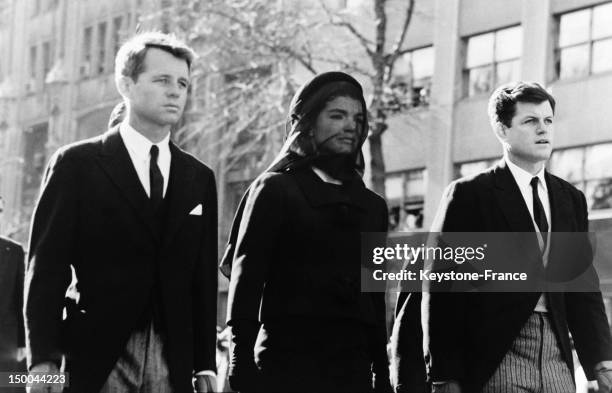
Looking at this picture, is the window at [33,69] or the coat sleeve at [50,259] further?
the window at [33,69]

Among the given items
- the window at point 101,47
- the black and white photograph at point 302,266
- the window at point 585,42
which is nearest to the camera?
the black and white photograph at point 302,266

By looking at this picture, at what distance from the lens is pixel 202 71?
29.7 meters

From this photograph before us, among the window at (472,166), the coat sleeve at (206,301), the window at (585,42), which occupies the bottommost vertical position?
the coat sleeve at (206,301)

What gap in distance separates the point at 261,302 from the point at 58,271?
95 cm

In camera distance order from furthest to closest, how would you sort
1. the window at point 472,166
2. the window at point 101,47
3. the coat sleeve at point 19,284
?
the window at point 101,47
the window at point 472,166
the coat sleeve at point 19,284

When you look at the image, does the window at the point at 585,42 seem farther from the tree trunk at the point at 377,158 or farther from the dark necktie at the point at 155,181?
the dark necktie at the point at 155,181

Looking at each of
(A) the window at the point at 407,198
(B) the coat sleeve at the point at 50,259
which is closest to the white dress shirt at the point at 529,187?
(B) the coat sleeve at the point at 50,259

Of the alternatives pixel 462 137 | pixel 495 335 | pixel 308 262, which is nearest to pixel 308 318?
pixel 308 262

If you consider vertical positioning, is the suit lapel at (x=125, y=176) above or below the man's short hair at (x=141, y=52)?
below

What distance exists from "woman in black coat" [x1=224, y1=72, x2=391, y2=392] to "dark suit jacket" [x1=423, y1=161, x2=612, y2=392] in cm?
94

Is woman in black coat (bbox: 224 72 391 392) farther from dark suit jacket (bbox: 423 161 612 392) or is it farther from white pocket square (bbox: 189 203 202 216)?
dark suit jacket (bbox: 423 161 612 392)

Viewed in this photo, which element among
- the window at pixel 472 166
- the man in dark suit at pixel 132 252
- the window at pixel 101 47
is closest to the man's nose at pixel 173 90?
the man in dark suit at pixel 132 252

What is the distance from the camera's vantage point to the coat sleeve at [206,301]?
7.21 m

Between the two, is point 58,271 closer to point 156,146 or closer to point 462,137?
point 156,146
